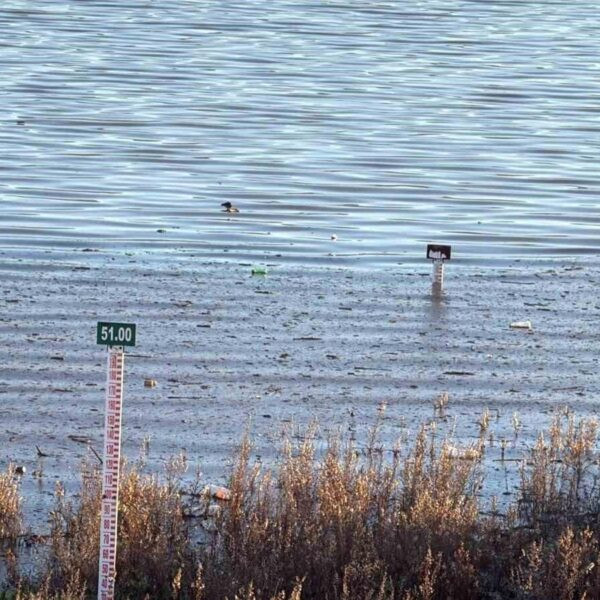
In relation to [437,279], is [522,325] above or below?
below

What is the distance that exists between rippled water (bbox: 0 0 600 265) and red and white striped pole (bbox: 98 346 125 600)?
26.4 feet

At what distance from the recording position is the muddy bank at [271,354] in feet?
30.0

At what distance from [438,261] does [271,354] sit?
7.82ft

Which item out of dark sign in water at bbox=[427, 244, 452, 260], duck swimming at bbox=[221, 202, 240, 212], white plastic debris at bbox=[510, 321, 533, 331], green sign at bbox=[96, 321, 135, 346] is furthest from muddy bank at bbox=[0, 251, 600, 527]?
duck swimming at bbox=[221, 202, 240, 212]

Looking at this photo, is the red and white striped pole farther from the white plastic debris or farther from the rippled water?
the rippled water

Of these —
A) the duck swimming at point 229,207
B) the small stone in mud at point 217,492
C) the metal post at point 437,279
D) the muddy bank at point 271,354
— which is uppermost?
the duck swimming at point 229,207

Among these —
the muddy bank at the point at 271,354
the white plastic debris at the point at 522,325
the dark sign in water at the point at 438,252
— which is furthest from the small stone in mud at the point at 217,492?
the dark sign in water at the point at 438,252

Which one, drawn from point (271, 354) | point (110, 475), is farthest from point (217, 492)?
point (271, 354)

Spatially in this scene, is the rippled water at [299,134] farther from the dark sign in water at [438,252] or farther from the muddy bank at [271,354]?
the dark sign in water at [438,252]

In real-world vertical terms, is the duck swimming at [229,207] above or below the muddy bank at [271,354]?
above

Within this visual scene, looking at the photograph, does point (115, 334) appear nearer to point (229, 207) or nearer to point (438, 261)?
point (438, 261)

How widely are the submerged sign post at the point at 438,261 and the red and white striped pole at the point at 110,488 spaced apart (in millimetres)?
6496

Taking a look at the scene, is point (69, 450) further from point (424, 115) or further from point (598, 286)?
point (424, 115)

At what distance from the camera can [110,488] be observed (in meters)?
6.22
